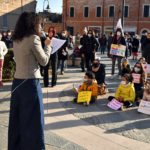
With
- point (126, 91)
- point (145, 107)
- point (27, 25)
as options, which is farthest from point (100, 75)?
point (27, 25)

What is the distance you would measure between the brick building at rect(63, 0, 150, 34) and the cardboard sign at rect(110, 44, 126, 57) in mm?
32450

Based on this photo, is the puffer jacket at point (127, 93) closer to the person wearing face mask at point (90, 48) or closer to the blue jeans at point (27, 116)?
the blue jeans at point (27, 116)

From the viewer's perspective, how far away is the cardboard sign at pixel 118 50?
8438mm

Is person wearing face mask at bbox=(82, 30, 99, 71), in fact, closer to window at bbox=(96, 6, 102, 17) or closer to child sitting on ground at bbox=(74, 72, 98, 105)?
child sitting on ground at bbox=(74, 72, 98, 105)

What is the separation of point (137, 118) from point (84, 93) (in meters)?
1.39

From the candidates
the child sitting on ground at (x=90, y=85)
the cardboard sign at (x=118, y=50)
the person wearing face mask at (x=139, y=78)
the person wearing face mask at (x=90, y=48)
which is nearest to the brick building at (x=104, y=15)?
the person wearing face mask at (x=90, y=48)

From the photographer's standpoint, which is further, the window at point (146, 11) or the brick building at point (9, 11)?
the window at point (146, 11)

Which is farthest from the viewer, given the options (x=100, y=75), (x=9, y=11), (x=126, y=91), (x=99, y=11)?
(x=99, y=11)

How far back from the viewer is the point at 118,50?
851cm

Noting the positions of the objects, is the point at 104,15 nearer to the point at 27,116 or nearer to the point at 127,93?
the point at 127,93

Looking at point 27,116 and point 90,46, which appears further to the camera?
point 90,46

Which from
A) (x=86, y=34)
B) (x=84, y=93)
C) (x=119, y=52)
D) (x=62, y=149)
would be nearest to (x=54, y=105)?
(x=84, y=93)

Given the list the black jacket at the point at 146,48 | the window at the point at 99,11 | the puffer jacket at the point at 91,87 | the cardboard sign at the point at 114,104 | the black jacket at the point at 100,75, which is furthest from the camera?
the window at the point at 99,11

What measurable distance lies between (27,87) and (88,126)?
1930 mm
